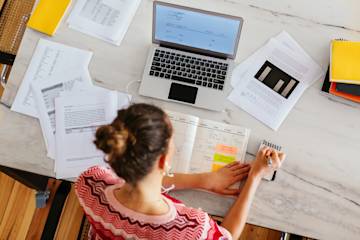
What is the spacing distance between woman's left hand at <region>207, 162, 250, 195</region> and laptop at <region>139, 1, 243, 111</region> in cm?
18

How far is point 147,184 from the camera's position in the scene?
2.76ft

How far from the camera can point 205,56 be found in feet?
4.06

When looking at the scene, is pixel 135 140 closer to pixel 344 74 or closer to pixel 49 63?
pixel 49 63

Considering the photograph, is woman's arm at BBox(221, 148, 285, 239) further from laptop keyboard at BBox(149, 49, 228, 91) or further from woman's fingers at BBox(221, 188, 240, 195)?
laptop keyboard at BBox(149, 49, 228, 91)

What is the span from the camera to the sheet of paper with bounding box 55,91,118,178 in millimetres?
1146

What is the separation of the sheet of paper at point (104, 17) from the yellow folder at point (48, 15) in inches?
1.4

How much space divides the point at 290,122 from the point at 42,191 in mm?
924

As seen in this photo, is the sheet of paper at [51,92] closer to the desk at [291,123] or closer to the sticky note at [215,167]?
the desk at [291,123]

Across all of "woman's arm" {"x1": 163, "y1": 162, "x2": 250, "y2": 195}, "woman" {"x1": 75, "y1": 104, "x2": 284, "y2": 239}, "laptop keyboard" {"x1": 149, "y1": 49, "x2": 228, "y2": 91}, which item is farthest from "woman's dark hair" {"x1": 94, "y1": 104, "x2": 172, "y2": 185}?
"laptop keyboard" {"x1": 149, "y1": 49, "x2": 228, "y2": 91}

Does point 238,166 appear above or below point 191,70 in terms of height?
below

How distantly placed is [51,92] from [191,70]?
411 mm

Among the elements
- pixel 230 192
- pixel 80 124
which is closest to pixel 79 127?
pixel 80 124

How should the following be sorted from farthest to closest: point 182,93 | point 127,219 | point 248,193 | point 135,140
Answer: point 182,93, point 248,193, point 127,219, point 135,140

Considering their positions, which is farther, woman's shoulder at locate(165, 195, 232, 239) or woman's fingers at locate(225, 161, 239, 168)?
woman's fingers at locate(225, 161, 239, 168)
